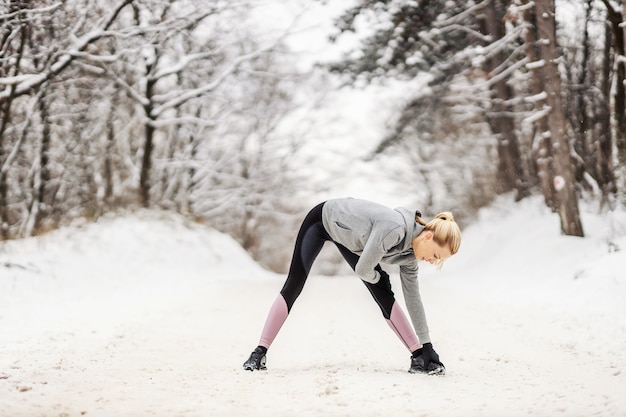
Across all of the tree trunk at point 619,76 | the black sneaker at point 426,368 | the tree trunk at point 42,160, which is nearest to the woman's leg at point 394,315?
the black sneaker at point 426,368

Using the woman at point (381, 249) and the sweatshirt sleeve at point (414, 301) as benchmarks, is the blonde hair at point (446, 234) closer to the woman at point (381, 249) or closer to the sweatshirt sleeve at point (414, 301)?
the woman at point (381, 249)

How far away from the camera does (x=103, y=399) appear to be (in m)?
3.27

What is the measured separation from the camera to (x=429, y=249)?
3.74 metres

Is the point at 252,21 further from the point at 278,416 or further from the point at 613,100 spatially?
the point at 278,416

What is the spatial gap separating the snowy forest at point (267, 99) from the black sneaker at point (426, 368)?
20.1 feet

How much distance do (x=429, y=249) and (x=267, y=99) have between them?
18595mm

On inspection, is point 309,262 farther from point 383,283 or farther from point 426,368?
point 426,368

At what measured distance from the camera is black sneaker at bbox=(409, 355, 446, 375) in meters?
4.01

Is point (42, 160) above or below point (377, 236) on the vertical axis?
below

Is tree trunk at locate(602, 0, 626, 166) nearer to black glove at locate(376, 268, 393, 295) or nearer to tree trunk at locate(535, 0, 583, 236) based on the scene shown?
tree trunk at locate(535, 0, 583, 236)

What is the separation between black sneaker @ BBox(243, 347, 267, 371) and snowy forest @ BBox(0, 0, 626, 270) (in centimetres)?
537

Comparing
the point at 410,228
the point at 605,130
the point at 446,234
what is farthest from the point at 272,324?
the point at 605,130

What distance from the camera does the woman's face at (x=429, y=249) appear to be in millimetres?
3721

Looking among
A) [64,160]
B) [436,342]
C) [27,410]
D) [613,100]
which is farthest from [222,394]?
[64,160]
